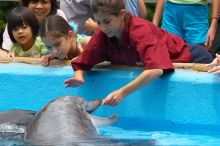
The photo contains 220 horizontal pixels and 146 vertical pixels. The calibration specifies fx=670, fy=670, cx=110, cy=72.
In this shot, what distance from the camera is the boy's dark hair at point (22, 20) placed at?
19.5 ft

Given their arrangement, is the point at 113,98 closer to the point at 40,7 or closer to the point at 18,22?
the point at 18,22

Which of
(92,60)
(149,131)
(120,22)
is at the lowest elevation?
(149,131)

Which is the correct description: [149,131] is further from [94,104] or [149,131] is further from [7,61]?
[7,61]

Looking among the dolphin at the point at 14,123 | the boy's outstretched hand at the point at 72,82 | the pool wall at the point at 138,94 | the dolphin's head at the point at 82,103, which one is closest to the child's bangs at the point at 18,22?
the pool wall at the point at 138,94

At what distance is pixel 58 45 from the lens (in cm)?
531

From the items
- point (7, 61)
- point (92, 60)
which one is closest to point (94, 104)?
point (92, 60)

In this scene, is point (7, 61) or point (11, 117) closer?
point (11, 117)

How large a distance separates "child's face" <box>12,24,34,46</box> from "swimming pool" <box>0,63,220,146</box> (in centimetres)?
57

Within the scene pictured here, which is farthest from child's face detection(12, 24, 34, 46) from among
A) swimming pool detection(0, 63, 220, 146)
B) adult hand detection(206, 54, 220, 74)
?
adult hand detection(206, 54, 220, 74)

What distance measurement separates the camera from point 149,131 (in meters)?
5.08

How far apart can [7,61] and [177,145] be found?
6.29ft

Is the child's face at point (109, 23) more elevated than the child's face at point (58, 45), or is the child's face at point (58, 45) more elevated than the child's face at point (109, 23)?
the child's face at point (109, 23)

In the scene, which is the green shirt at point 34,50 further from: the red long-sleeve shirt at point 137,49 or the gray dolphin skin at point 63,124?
the gray dolphin skin at point 63,124

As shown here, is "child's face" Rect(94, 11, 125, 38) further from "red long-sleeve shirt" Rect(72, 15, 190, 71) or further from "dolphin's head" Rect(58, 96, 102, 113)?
"dolphin's head" Rect(58, 96, 102, 113)
